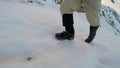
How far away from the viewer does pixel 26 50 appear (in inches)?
163

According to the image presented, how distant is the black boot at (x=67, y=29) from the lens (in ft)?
15.4

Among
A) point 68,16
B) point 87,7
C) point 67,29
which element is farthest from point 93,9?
point 67,29

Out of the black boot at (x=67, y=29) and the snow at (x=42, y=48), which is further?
the black boot at (x=67, y=29)

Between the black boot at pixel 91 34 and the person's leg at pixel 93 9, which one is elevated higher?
the person's leg at pixel 93 9

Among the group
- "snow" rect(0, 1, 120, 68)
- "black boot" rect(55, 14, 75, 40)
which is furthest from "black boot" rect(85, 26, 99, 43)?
"black boot" rect(55, 14, 75, 40)

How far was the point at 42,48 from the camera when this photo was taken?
430cm

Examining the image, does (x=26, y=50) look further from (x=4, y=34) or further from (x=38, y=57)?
(x=4, y=34)

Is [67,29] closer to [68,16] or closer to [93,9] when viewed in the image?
[68,16]

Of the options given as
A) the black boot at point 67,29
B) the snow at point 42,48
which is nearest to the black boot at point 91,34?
the snow at point 42,48

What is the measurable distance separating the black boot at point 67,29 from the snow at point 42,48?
0.08m

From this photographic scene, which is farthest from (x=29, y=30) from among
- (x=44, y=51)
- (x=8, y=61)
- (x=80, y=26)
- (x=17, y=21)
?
(x=80, y=26)

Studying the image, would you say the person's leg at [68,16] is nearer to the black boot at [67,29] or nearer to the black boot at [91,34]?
the black boot at [67,29]

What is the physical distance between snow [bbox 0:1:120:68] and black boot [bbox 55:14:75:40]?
77mm

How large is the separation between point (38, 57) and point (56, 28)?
1.33m
